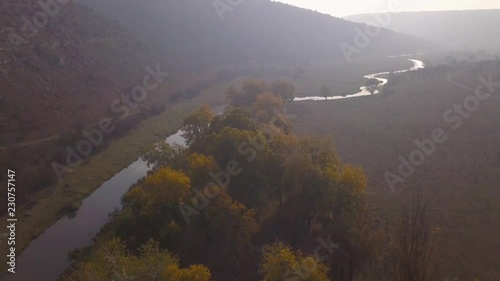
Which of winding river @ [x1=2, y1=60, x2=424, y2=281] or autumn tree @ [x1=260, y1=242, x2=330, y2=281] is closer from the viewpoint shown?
autumn tree @ [x1=260, y1=242, x2=330, y2=281]

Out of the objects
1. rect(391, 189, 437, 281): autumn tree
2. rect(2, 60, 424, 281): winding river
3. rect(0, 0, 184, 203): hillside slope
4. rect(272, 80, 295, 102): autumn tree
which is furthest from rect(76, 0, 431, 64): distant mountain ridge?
rect(391, 189, 437, 281): autumn tree

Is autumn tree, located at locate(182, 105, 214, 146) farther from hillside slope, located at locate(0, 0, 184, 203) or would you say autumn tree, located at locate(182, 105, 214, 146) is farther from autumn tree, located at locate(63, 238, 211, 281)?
autumn tree, located at locate(63, 238, 211, 281)

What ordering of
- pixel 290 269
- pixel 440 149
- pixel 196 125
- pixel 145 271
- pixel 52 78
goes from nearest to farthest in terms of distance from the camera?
pixel 145 271 < pixel 290 269 < pixel 196 125 < pixel 440 149 < pixel 52 78

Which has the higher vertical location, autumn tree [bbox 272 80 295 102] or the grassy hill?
autumn tree [bbox 272 80 295 102]

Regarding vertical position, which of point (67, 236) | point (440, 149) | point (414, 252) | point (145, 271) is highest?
point (414, 252)

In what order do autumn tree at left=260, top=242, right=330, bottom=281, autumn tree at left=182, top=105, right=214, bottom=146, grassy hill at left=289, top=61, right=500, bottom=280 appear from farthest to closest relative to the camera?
autumn tree at left=182, top=105, right=214, bottom=146, grassy hill at left=289, top=61, right=500, bottom=280, autumn tree at left=260, top=242, right=330, bottom=281

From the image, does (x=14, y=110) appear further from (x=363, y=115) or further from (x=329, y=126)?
(x=363, y=115)

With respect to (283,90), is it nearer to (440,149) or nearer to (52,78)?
(440,149)

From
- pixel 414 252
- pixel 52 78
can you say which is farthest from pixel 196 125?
pixel 52 78

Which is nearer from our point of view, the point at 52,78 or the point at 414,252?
the point at 414,252

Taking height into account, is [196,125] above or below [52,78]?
below
